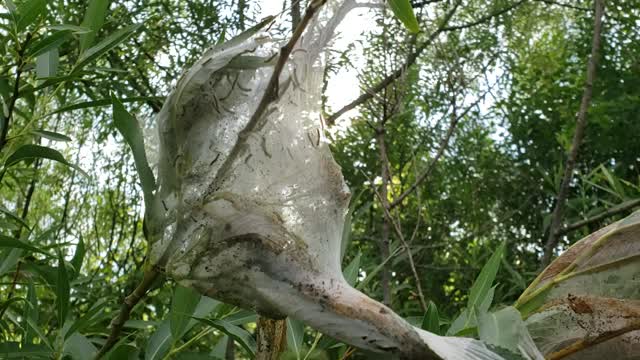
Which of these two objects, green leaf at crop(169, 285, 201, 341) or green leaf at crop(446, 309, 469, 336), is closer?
green leaf at crop(169, 285, 201, 341)

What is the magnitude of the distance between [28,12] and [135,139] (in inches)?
10.6

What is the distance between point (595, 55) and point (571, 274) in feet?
3.41

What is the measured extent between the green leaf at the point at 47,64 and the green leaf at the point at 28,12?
4 cm

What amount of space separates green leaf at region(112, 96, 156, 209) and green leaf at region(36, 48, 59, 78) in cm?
26

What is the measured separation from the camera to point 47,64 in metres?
0.92

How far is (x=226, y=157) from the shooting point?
0.60 metres

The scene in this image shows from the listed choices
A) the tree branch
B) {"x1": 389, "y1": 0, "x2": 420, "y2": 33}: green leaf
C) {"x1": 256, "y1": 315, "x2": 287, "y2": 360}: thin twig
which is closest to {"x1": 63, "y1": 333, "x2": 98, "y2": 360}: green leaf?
{"x1": 256, "y1": 315, "x2": 287, "y2": 360}: thin twig

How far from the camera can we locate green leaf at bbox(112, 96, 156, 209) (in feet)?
2.14

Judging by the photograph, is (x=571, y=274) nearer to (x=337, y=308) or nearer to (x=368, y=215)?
(x=337, y=308)

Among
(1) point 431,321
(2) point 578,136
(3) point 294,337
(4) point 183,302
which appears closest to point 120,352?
(4) point 183,302

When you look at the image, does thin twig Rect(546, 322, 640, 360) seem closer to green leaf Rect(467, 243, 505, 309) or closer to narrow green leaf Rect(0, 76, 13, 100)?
green leaf Rect(467, 243, 505, 309)

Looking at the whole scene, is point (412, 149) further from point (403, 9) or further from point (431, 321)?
point (403, 9)

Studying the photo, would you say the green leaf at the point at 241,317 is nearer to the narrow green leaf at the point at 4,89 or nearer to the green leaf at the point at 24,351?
the green leaf at the point at 24,351

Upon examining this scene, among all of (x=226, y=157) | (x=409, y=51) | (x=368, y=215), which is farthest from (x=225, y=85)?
(x=368, y=215)
